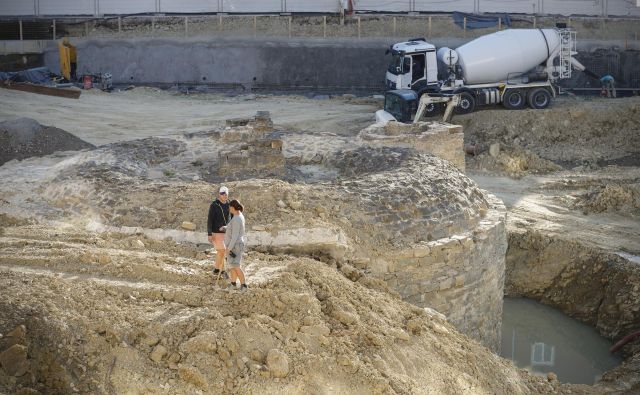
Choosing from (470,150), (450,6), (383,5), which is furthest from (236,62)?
(470,150)

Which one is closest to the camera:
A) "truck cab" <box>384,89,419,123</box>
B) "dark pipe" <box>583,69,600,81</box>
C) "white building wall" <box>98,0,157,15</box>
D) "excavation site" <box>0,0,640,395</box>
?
"excavation site" <box>0,0,640,395</box>

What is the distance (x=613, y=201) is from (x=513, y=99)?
23.9 feet

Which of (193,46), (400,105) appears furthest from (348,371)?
(193,46)

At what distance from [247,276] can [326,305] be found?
0.85 meters

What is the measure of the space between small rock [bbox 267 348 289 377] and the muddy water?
22.8 ft

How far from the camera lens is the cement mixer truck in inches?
996

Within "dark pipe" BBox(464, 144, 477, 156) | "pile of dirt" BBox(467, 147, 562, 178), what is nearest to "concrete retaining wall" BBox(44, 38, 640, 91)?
"dark pipe" BBox(464, 144, 477, 156)

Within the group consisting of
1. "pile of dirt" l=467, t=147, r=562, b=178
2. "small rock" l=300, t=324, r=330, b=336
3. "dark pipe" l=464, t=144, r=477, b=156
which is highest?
"small rock" l=300, t=324, r=330, b=336

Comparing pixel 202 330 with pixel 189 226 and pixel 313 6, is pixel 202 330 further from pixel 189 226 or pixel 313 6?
pixel 313 6

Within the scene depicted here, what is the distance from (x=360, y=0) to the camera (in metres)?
31.6

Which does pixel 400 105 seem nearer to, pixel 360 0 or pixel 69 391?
pixel 360 0

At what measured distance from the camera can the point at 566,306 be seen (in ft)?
55.1

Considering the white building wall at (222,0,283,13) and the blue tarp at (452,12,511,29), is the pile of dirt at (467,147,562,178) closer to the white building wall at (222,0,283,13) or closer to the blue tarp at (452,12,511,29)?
the blue tarp at (452,12,511,29)

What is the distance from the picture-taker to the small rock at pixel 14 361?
7703 mm
